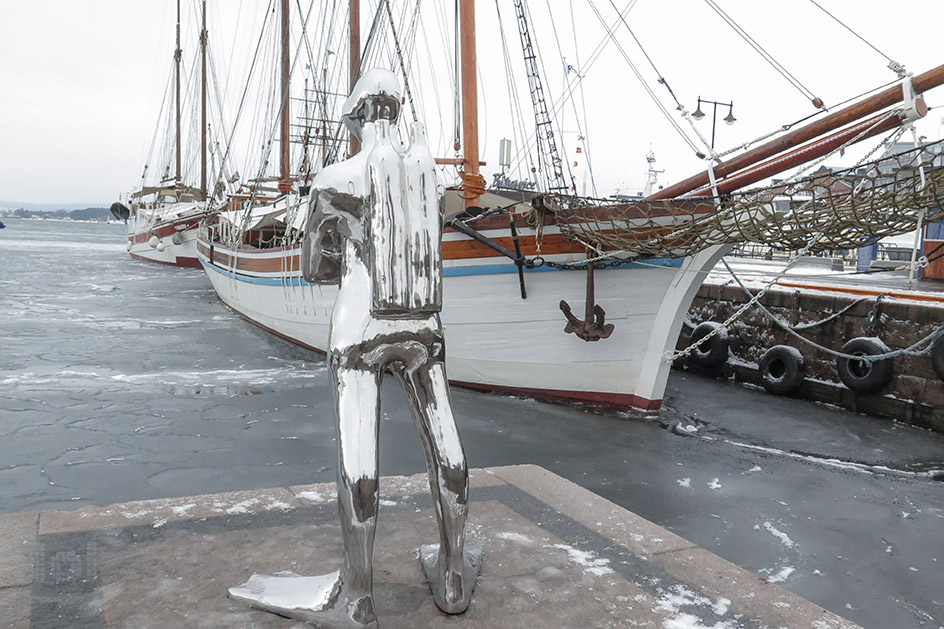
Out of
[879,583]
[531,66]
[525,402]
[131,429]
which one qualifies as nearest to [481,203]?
[531,66]

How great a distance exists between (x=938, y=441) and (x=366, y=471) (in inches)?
309

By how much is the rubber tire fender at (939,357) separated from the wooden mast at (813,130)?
3005 millimetres

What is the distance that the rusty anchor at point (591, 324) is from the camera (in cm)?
835

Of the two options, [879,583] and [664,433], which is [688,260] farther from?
[879,583]

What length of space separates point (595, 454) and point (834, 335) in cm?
476

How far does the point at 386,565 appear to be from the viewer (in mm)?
3213

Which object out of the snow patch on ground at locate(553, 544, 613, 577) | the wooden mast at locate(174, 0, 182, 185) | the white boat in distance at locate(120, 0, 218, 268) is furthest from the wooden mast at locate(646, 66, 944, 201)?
the wooden mast at locate(174, 0, 182, 185)

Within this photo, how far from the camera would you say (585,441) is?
7.69 meters

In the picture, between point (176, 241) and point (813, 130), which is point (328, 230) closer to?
point (813, 130)

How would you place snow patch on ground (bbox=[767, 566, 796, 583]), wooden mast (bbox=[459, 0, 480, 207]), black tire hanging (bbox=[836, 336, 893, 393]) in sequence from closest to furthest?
snow patch on ground (bbox=[767, 566, 796, 583]) < black tire hanging (bbox=[836, 336, 893, 393]) < wooden mast (bbox=[459, 0, 480, 207])

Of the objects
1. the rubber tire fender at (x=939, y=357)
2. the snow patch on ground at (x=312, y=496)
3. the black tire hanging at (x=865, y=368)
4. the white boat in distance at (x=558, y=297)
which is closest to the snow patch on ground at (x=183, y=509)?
the snow patch on ground at (x=312, y=496)

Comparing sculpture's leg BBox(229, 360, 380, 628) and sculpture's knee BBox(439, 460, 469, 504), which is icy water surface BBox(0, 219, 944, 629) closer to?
sculpture's knee BBox(439, 460, 469, 504)

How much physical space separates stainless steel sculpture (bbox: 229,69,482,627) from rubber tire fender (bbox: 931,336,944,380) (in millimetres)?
7541

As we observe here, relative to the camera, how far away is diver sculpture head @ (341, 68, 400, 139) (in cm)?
286
